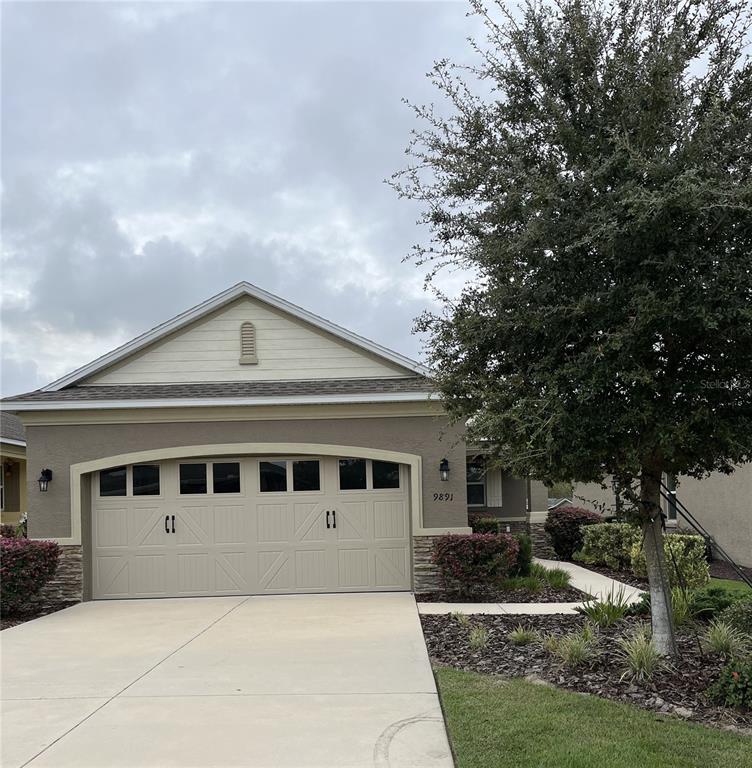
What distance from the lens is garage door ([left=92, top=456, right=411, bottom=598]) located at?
44.0ft

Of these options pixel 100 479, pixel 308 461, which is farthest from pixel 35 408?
→ pixel 308 461

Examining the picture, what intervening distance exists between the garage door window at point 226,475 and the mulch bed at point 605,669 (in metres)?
5.03

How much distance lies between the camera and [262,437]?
13.3m

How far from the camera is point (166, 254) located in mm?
21812

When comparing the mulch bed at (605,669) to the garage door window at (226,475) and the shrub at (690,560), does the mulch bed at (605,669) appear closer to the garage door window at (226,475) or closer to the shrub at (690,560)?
the shrub at (690,560)

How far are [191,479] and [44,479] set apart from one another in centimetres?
238

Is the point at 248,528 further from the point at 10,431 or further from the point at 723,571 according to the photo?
the point at 10,431

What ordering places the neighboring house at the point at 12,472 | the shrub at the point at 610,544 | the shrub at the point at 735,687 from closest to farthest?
the shrub at the point at 735,687 → the shrub at the point at 610,544 → the neighboring house at the point at 12,472

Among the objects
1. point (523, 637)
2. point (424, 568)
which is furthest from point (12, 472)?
point (523, 637)

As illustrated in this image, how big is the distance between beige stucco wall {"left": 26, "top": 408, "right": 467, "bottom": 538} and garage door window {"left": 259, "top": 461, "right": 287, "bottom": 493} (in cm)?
53

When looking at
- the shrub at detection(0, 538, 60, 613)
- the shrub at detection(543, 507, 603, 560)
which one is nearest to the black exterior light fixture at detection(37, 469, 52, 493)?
the shrub at detection(0, 538, 60, 613)

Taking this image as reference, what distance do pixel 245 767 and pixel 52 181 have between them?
48.0 ft

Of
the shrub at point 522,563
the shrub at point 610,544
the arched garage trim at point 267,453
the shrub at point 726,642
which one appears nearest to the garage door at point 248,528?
the arched garage trim at point 267,453

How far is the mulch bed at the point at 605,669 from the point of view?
637 centimetres
